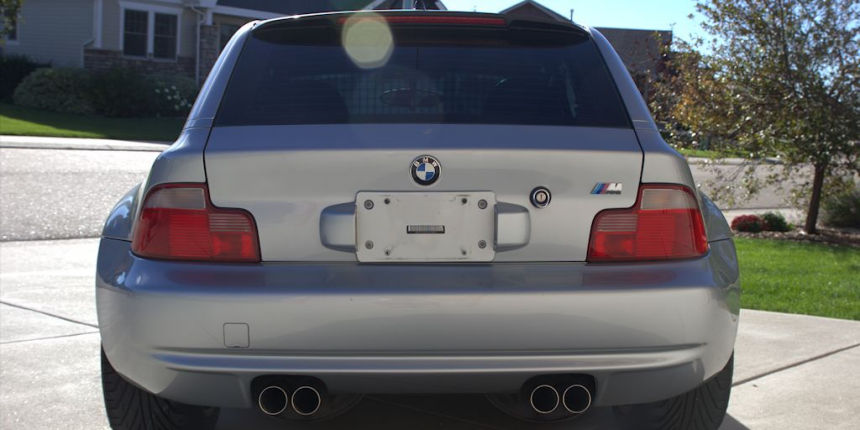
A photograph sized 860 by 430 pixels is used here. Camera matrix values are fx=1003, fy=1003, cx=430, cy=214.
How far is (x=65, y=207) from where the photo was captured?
11453 millimetres

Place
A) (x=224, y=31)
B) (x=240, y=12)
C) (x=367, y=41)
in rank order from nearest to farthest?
(x=367, y=41) < (x=240, y=12) < (x=224, y=31)

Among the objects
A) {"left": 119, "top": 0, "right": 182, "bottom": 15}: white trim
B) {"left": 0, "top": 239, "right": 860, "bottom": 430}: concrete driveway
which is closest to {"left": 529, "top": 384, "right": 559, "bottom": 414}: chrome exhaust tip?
{"left": 0, "top": 239, "right": 860, "bottom": 430}: concrete driveway

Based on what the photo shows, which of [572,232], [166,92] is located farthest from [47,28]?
[572,232]

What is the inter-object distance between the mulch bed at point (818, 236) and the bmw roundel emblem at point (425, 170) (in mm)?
9543

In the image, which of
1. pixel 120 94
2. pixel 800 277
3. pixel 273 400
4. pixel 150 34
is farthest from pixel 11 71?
pixel 273 400

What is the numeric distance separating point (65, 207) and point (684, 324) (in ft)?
32.3

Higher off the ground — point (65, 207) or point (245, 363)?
point (245, 363)

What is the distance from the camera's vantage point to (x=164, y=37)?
104 ft

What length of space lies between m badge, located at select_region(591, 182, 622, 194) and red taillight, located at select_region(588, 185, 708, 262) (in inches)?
2.3

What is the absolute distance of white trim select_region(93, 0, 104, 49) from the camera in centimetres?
3000

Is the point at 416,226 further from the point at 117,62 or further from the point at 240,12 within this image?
the point at 240,12

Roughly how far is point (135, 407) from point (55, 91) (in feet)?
85.0

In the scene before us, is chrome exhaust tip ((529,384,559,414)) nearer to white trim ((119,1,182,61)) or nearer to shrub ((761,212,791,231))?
shrub ((761,212,791,231))

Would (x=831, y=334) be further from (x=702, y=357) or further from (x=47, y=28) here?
(x=47, y=28)
